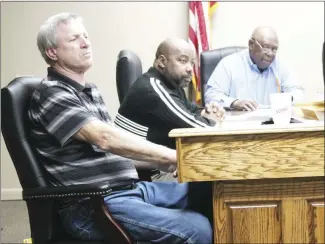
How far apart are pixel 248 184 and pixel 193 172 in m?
0.14

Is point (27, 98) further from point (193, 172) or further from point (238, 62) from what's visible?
point (238, 62)

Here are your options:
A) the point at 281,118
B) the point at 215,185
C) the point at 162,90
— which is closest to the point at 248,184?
the point at 215,185

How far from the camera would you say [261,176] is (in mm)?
1161

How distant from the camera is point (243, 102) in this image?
2363 mm

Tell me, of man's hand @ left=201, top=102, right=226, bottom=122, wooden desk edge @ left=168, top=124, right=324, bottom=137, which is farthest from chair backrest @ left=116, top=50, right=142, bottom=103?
wooden desk edge @ left=168, top=124, right=324, bottom=137

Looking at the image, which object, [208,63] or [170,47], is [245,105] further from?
[208,63]

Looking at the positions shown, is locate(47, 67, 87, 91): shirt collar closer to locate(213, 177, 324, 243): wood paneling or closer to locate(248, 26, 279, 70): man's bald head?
locate(213, 177, 324, 243): wood paneling

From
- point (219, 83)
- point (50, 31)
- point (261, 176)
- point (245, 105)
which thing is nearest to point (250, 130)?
point (261, 176)

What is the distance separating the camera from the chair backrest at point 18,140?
141cm

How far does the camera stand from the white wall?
3.47 m

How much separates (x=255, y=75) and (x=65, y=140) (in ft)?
5.88

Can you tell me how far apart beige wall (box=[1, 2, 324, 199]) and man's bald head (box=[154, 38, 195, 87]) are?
151cm

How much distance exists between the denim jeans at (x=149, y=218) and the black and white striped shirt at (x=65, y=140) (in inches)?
3.3

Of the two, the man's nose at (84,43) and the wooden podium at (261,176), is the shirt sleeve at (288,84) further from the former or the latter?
the wooden podium at (261,176)
